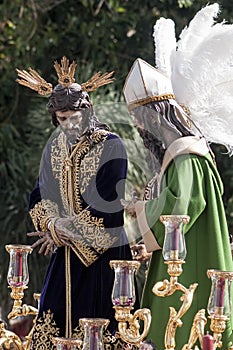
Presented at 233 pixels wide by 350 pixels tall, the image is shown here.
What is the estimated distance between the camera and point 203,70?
4.11 meters

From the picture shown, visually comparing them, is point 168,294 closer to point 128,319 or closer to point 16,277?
point 128,319

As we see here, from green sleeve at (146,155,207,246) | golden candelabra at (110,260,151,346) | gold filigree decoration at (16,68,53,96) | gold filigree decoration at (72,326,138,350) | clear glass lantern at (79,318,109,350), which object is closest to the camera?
clear glass lantern at (79,318,109,350)

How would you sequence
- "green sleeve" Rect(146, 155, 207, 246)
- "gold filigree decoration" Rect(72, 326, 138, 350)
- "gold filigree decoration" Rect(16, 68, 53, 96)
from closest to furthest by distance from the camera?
1. "green sleeve" Rect(146, 155, 207, 246)
2. "gold filigree decoration" Rect(72, 326, 138, 350)
3. "gold filigree decoration" Rect(16, 68, 53, 96)

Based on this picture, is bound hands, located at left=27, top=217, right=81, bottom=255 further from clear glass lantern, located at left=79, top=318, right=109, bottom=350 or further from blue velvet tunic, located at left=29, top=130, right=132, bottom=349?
clear glass lantern, located at left=79, top=318, right=109, bottom=350

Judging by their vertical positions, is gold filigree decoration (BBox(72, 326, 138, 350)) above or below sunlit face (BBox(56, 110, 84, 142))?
below

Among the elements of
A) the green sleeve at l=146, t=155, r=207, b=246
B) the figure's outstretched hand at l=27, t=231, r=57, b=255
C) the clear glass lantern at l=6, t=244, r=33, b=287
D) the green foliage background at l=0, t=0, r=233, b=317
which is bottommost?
the clear glass lantern at l=6, t=244, r=33, b=287

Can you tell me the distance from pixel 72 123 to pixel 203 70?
484mm

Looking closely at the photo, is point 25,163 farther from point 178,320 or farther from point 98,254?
point 178,320

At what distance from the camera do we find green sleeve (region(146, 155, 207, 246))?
3770 millimetres

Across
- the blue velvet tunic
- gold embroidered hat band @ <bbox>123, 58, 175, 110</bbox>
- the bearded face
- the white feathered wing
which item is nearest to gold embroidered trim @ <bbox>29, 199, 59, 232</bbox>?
the blue velvet tunic

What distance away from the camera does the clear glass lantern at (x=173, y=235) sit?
3529mm

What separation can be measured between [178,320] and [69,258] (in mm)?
700

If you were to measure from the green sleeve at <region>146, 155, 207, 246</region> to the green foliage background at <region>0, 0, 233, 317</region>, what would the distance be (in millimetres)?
3060

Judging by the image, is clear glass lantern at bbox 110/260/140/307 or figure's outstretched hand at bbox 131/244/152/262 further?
figure's outstretched hand at bbox 131/244/152/262
